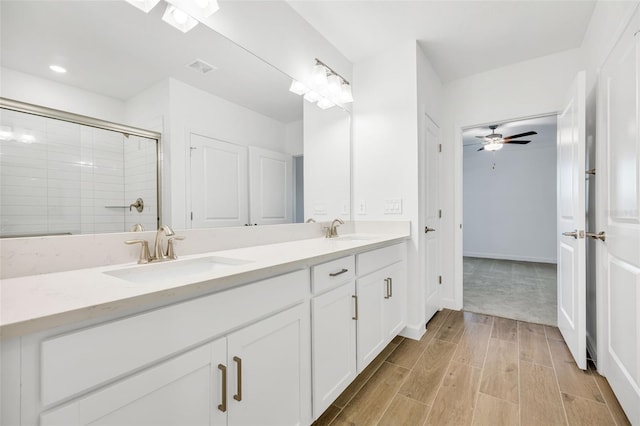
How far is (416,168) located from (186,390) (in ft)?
6.83

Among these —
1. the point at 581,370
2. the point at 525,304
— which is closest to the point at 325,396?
the point at 581,370

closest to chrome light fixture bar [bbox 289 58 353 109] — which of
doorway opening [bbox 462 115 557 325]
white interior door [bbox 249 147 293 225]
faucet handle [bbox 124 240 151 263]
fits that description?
white interior door [bbox 249 147 293 225]

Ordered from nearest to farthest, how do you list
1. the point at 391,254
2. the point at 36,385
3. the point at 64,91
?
the point at 36,385 < the point at 64,91 < the point at 391,254

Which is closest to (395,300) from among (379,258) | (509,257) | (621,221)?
(379,258)

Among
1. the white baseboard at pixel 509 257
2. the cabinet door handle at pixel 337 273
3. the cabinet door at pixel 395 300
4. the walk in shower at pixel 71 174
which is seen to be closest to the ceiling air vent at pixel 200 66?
the walk in shower at pixel 71 174

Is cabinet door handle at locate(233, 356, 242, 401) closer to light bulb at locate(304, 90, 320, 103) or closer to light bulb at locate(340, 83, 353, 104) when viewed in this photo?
light bulb at locate(304, 90, 320, 103)

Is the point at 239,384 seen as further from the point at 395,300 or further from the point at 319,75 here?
the point at 319,75

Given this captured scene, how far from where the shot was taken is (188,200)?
1.35m

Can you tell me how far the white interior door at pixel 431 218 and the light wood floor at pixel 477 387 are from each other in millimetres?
464

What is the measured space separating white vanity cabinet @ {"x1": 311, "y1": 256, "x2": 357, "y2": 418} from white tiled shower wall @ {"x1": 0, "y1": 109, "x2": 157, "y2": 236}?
0.80 m

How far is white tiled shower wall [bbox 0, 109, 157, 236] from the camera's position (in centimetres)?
86

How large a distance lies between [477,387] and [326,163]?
5.89 ft

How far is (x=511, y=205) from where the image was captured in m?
5.82

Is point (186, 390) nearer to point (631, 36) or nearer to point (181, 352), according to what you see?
point (181, 352)
